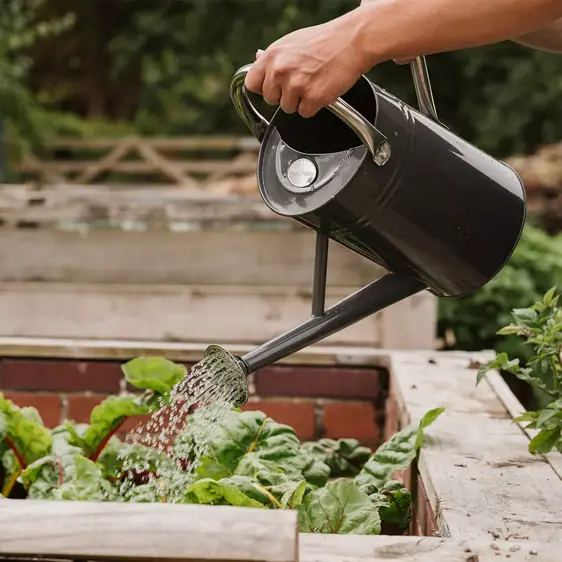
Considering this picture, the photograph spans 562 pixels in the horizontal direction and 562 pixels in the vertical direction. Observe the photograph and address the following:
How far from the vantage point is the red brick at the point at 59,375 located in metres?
1.75

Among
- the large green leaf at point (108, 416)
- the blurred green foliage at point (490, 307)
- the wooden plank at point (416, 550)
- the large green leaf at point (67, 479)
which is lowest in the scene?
the wooden plank at point (416, 550)

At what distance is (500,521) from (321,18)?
10524mm

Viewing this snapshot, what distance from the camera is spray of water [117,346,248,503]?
43.4 inches

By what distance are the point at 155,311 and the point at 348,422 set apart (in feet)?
3.47

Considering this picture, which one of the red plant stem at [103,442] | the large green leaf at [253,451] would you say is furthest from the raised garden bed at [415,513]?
the red plant stem at [103,442]

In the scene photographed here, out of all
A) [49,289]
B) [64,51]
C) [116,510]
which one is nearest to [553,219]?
[49,289]

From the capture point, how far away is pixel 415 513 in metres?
1.30

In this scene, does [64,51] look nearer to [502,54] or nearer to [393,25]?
[502,54]

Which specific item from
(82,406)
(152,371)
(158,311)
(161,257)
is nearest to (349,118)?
(152,371)

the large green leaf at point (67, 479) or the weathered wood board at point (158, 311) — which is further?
the weathered wood board at point (158, 311)

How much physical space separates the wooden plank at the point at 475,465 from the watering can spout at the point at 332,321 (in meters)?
0.23

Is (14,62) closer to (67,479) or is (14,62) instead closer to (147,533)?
(67,479)

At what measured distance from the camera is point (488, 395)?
5.28 ft

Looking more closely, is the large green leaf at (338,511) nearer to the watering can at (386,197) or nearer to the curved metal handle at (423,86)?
the watering can at (386,197)
